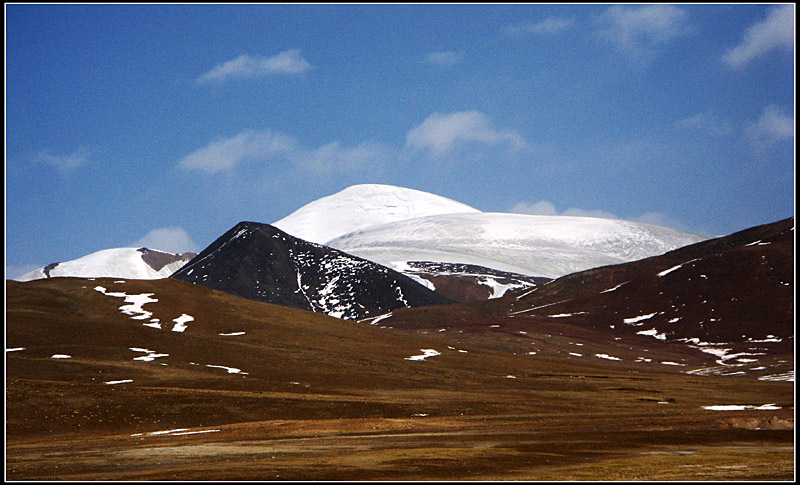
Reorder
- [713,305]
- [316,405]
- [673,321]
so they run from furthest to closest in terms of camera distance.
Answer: [713,305]
[673,321]
[316,405]

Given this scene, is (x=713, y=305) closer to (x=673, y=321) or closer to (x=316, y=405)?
(x=673, y=321)

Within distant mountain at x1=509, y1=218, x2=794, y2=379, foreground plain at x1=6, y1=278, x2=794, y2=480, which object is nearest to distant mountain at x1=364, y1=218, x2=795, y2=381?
distant mountain at x1=509, y1=218, x2=794, y2=379

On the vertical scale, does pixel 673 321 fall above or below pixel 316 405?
above

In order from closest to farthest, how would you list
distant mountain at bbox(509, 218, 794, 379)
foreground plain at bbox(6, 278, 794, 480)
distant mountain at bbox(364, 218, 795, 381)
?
foreground plain at bbox(6, 278, 794, 480)
distant mountain at bbox(364, 218, 795, 381)
distant mountain at bbox(509, 218, 794, 379)

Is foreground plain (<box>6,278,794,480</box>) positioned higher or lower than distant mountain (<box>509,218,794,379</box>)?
lower

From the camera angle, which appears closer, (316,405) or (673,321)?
(316,405)

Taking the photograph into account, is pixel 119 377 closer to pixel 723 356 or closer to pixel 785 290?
pixel 723 356

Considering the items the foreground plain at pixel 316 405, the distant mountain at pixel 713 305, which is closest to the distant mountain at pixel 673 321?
the distant mountain at pixel 713 305

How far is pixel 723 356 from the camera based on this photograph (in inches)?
5423

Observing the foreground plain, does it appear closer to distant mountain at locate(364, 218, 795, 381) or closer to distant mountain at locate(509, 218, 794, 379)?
distant mountain at locate(364, 218, 795, 381)

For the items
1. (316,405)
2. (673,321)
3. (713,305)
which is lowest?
(316,405)

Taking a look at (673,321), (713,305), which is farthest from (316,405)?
(713,305)

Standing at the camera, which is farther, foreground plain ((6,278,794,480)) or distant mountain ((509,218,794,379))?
distant mountain ((509,218,794,379))

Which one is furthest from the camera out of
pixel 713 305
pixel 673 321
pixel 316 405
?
pixel 713 305
